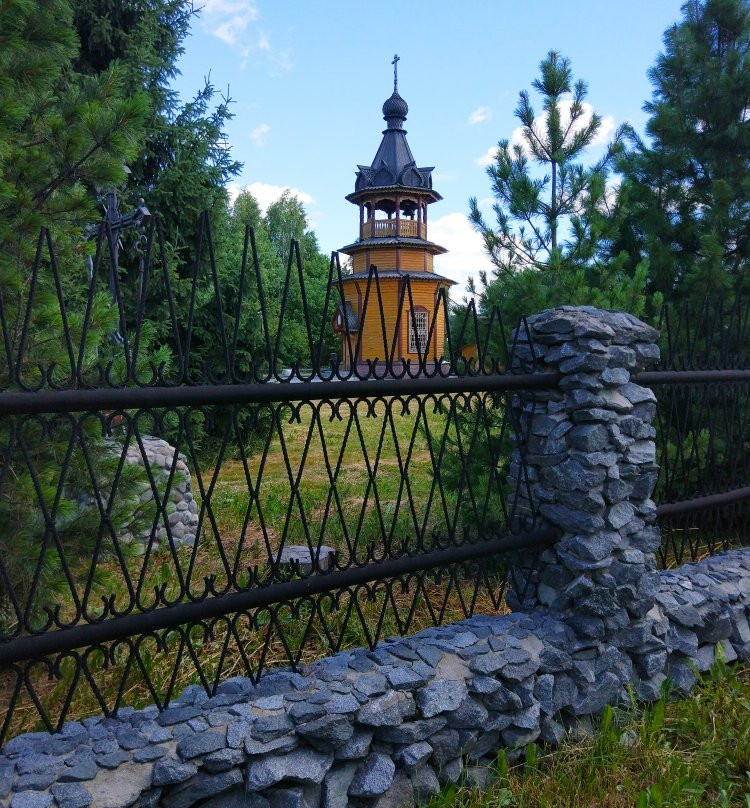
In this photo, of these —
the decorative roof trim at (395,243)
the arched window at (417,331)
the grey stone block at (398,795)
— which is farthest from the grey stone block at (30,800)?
the decorative roof trim at (395,243)

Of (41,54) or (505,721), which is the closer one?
(505,721)

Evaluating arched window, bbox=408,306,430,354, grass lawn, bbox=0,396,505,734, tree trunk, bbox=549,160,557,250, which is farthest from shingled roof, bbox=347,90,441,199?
tree trunk, bbox=549,160,557,250

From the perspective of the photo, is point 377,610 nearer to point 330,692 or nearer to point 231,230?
point 330,692

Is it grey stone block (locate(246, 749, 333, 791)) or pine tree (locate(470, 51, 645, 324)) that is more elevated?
pine tree (locate(470, 51, 645, 324))

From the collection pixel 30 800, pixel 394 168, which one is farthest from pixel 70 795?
pixel 394 168

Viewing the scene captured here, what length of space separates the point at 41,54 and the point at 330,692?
10.8 ft

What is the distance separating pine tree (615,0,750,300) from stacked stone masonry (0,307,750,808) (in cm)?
322

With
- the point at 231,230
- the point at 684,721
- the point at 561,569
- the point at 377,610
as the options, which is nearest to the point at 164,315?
the point at 231,230

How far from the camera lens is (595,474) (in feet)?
10.5

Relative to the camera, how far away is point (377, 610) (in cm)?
413

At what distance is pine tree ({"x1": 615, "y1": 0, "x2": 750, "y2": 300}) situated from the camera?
5891mm

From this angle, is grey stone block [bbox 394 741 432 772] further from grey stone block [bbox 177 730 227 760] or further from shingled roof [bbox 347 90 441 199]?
shingled roof [bbox 347 90 441 199]

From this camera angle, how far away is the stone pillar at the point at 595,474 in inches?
127

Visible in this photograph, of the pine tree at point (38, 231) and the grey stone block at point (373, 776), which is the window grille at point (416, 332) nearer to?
the pine tree at point (38, 231)
